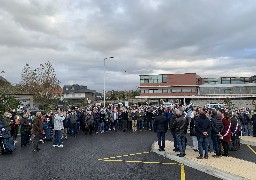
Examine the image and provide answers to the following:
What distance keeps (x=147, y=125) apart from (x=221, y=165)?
613 inches

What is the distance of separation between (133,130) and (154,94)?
224 feet

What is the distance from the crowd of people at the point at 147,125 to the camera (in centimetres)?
1322

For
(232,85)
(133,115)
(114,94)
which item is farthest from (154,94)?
(133,115)

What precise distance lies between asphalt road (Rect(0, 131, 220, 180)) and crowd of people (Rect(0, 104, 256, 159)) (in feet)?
3.56

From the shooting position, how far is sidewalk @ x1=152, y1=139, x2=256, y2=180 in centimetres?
1002

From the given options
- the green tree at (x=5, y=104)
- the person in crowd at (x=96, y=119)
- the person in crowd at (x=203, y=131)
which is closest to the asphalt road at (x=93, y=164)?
the person in crowd at (x=203, y=131)

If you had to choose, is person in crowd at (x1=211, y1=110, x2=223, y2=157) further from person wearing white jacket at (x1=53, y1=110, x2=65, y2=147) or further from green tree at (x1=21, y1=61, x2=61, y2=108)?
green tree at (x1=21, y1=61, x2=61, y2=108)

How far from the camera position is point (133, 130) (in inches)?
1021

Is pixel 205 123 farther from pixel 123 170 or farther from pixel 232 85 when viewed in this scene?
pixel 232 85

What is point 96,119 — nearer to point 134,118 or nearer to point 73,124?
point 73,124

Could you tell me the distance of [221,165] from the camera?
11398 millimetres

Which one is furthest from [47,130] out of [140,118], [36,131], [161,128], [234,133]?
[234,133]

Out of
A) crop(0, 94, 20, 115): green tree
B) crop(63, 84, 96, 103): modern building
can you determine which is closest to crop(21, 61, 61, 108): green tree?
crop(0, 94, 20, 115): green tree

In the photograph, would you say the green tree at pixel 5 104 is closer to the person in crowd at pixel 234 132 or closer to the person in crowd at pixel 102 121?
Answer: the person in crowd at pixel 102 121
